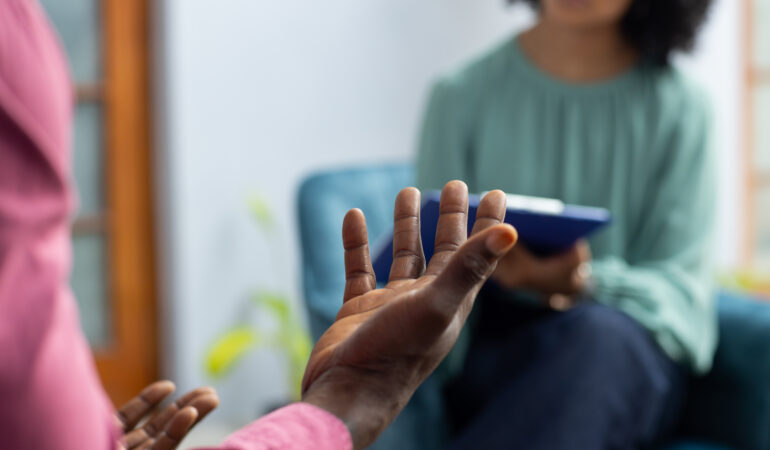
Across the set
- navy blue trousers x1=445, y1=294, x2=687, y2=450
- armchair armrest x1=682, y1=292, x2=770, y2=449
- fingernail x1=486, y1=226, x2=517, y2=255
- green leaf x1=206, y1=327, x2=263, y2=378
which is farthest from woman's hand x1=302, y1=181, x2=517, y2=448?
green leaf x1=206, y1=327, x2=263, y2=378

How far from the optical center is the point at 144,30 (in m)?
2.26

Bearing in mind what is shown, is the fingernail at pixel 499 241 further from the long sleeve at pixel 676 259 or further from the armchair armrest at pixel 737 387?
the armchair armrest at pixel 737 387

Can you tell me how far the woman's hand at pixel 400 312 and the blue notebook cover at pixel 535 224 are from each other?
10.9 inches

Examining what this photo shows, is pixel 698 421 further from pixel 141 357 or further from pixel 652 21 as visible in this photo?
pixel 141 357

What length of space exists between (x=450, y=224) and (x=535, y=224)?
1.84ft

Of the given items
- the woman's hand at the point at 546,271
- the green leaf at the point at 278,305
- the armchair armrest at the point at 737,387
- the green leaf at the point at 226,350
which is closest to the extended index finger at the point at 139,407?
the woman's hand at the point at 546,271

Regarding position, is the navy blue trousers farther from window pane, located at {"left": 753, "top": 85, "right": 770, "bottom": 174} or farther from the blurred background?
window pane, located at {"left": 753, "top": 85, "right": 770, "bottom": 174}

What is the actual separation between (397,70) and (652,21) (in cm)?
111

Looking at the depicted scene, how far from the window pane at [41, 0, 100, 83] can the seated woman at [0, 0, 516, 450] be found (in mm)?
1679

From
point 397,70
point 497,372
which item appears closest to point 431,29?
point 397,70

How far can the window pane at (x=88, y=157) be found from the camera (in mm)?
2242

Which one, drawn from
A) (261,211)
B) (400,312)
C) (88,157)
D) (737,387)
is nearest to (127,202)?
(88,157)

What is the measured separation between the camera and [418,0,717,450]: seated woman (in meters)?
1.29

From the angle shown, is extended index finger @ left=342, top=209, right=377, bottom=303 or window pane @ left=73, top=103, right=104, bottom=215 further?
window pane @ left=73, top=103, right=104, bottom=215
